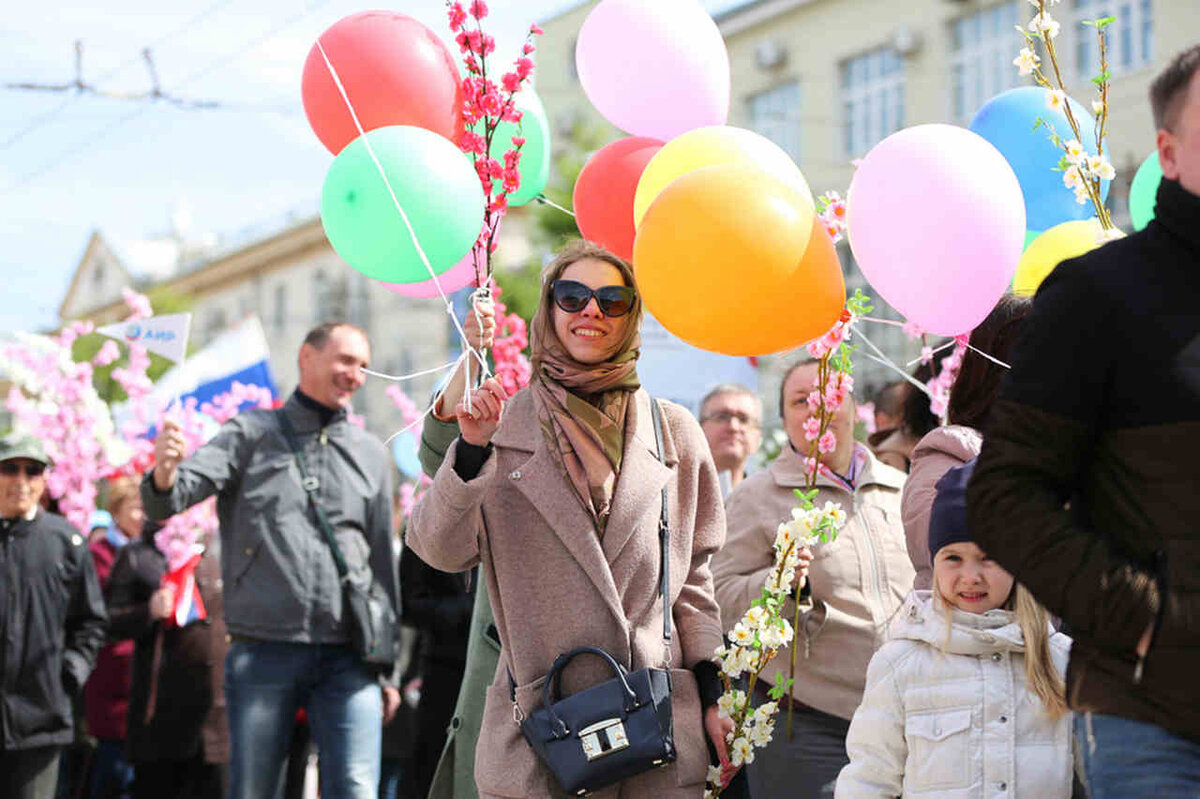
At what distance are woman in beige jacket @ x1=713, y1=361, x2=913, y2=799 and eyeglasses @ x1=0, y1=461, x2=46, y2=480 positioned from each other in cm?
337

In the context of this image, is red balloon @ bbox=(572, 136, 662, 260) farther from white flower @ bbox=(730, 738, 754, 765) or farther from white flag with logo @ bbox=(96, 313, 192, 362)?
white flag with logo @ bbox=(96, 313, 192, 362)

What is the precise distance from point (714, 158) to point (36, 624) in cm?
404

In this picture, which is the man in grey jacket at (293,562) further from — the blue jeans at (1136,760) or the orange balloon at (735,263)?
the blue jeans at (1136,760)

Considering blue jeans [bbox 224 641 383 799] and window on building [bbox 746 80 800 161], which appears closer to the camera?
blue jeans [bbox 224 641 383 799]

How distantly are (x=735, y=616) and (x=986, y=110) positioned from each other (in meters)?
1.92

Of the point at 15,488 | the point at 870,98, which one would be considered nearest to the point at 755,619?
the point at 15,488

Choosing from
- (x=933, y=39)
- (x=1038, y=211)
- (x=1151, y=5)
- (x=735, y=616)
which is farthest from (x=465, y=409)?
(x=933, y=39)

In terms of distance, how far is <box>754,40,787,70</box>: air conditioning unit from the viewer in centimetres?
2942

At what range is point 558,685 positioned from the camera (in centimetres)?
376

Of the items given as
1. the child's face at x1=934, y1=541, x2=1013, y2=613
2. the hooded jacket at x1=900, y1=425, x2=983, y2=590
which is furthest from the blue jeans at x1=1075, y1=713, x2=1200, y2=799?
the hooded jacket at x1=900, y1=425, x2=983, y2=590

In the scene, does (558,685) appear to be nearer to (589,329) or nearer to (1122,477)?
(589,329)

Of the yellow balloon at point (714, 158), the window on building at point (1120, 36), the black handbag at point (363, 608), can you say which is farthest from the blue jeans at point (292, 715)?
the window on building at point (1120, 36)

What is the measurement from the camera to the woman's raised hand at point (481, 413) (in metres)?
3.66

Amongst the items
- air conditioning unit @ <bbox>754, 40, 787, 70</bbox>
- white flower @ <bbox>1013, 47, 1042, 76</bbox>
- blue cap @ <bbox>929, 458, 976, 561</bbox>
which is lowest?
blue cap @ <bbox>929, 458, 976, 561</bbox>
